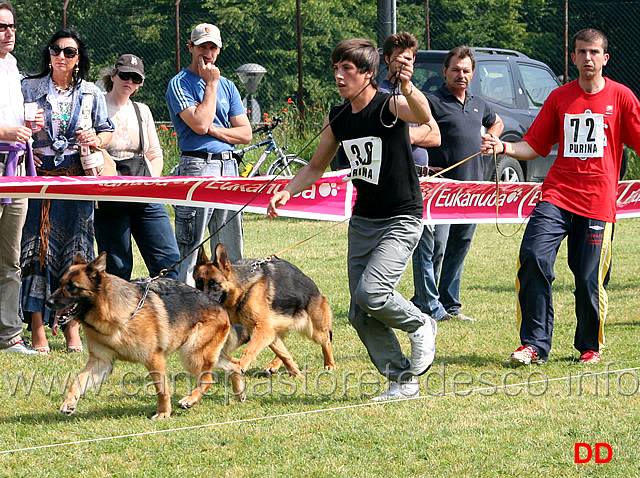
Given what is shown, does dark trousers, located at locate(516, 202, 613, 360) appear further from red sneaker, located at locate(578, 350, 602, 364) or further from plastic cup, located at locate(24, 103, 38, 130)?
plastic cup, located at locate(24, 103, 38, 130)

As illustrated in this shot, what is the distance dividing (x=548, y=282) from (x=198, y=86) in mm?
3017

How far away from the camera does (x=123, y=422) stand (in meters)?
5.00

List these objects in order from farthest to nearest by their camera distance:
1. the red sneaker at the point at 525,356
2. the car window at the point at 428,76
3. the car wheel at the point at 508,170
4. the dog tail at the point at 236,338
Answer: the car wheel at the point at 508,170 → the car window at the point at 428,76 → the red sneaker at the point at 525,356 → the dog tail at the point at 236,338

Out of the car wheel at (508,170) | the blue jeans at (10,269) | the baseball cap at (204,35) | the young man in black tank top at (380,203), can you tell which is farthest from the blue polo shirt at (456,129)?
the car wheel at (508,170)

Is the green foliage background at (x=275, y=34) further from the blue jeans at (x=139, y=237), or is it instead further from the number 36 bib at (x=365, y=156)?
the number 36 bib at (x=365, y=156)

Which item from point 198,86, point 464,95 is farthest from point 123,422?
point 464,95

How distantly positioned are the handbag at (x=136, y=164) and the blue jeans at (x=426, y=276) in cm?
236

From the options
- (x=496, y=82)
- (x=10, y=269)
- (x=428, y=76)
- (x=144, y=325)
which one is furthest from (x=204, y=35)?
(x=496, y=82)

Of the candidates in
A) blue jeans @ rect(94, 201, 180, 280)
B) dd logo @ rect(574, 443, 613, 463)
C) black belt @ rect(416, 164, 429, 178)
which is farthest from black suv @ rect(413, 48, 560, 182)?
dd logo @ rect(574, 443, 613, 463)

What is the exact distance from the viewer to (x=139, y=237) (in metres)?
7.23

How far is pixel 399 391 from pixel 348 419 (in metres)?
0.55

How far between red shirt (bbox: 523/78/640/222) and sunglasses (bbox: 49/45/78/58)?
3473 mm

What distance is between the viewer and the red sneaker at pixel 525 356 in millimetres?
5976

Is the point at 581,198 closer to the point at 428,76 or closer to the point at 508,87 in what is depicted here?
the point at 428,76
